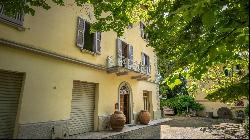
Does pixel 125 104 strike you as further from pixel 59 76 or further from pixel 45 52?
pixel 45 52

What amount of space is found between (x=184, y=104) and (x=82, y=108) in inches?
829

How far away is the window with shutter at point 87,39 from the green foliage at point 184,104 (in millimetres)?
20256

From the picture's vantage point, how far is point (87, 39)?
1416 cm

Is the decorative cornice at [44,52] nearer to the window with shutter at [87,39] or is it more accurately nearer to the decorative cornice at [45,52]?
the decorative cornice at [45,52]

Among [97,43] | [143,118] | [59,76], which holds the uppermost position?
[97,43]

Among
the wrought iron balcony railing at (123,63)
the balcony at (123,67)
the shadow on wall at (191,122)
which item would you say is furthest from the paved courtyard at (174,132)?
the wrought iron balcony railing at (123,63)

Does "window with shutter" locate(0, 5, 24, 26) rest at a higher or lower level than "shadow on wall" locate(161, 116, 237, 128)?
higher

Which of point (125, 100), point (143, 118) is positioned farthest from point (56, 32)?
point (143, 118)

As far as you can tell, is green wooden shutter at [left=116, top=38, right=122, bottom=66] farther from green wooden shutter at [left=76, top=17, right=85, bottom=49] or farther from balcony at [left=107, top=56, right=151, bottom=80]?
green wooden shutter at [left=76, top=17, right=85, bottom=49]

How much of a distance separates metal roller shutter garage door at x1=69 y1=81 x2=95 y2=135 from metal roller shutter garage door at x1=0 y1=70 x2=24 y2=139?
3.24 m

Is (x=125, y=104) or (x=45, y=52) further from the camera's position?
(x=125, y=104)

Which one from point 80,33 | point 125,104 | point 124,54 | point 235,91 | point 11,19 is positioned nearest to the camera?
point 235,91

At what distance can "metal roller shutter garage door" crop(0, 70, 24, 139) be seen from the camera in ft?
30.7

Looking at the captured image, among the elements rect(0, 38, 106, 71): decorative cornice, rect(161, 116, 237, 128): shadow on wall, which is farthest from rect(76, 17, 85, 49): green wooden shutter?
rect(161, 116, 237, 128): shadow on wall
